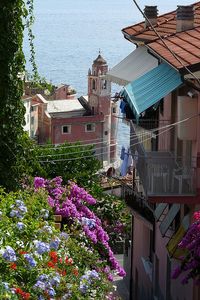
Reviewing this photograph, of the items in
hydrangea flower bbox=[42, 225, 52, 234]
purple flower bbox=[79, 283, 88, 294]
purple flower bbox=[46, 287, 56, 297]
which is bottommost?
purple flower bbox=[79, 283, 88, 294]

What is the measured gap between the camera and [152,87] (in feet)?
51.5

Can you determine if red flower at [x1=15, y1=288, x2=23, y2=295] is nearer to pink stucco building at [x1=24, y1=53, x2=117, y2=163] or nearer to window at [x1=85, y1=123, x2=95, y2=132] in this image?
pink stucco building at [x1=24, y1=53, x2=117, y2=163]

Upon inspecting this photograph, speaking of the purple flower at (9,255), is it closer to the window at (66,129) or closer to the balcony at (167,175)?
the balcony at (167,175)

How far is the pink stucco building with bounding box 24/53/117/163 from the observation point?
122m


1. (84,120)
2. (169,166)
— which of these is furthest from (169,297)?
(84,120)

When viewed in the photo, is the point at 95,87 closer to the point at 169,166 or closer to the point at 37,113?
the point at 37,113

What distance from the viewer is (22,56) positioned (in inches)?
563

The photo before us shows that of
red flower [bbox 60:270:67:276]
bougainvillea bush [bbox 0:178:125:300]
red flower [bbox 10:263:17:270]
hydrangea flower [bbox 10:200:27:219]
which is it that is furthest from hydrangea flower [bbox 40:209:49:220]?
red flower [bbox 10:263:17:270]

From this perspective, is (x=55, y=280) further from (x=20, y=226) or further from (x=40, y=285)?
(x=20, y=226)

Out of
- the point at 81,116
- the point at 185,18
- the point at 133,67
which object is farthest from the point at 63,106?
the point at 185,18

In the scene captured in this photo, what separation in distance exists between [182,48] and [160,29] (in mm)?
4047

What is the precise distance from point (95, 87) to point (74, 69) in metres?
44.2

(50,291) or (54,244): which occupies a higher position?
(54,244)

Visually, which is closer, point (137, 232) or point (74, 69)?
point (137, 232)
